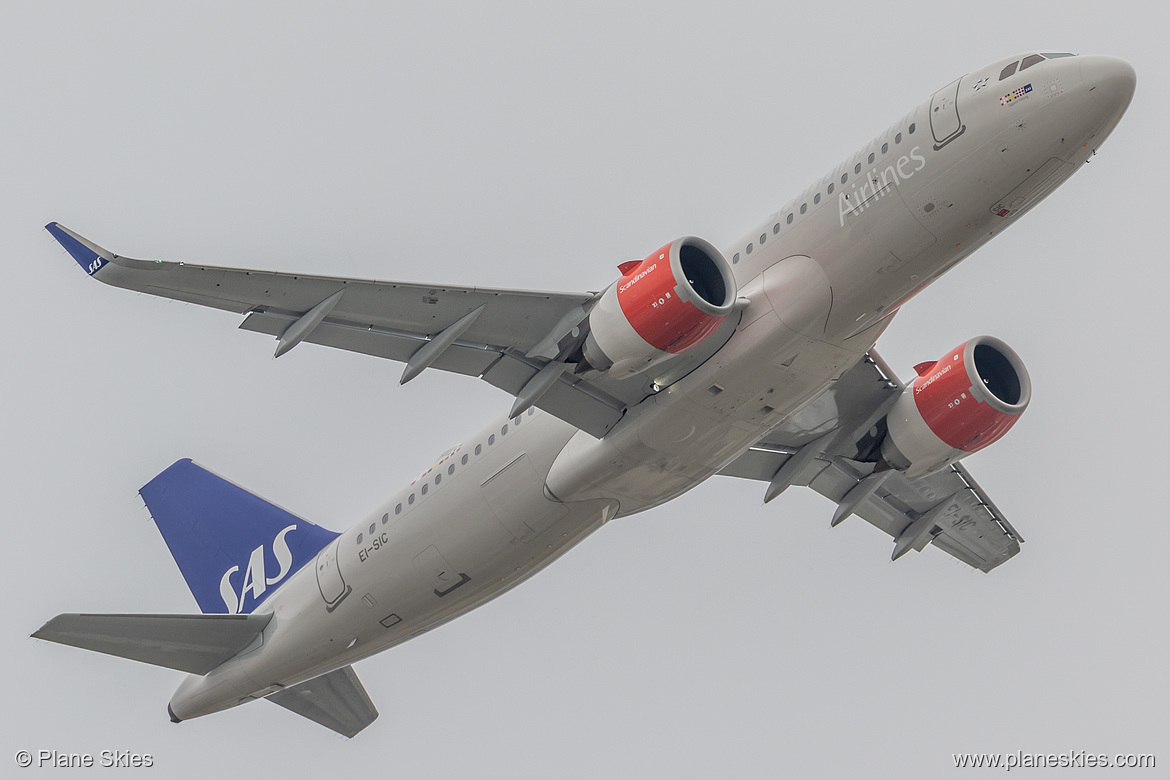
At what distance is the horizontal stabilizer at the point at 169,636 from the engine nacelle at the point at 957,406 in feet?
43.7

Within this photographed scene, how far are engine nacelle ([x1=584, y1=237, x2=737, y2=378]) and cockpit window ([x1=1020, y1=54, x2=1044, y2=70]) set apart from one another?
539 centimetres

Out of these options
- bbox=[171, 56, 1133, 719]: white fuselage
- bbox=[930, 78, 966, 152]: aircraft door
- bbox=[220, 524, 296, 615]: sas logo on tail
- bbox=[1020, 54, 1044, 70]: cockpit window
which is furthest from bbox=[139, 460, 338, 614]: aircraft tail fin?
bbox=[1020, 54, 1044, 70]: cockpit window

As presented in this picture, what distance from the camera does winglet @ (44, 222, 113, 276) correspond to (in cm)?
1775

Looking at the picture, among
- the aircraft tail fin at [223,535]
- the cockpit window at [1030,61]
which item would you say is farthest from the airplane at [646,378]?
the aircraft tail fin at [223,535]

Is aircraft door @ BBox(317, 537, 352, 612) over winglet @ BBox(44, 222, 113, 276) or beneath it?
beneath

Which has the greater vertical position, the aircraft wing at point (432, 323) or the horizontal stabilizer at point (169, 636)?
the aircraft wing at point (432, 323)

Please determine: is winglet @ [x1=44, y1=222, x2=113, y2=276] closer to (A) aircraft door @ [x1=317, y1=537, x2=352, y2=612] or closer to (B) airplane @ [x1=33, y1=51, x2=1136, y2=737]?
(B) airplane @ [x1=33, y1=51, x2=1136, y2=737]

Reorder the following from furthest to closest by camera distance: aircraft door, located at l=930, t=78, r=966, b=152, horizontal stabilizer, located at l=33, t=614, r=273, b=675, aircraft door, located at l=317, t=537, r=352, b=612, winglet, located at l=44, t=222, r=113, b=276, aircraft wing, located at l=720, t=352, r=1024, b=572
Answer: aircraft wing, located at l=720, t=352, r=1024, b=572 < aircraft door, located at l=317, t=537, r=352, b=612 < horizontal stabilizer, located at l=33, t=614, r=273, b=675 < aircraft door, located at l=930, t=78, r=966, b=152 < winglet, located at l=44, t=222, r=113, b=276

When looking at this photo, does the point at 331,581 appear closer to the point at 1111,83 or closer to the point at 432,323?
the point at 432,323

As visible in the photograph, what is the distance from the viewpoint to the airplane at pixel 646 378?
19.7 meters

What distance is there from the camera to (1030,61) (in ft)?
64.8

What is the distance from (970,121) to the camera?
19.7 metres

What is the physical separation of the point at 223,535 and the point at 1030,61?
778 inches

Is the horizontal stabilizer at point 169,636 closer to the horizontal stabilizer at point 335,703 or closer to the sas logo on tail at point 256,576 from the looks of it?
the sas logo on tail at point 256,576
